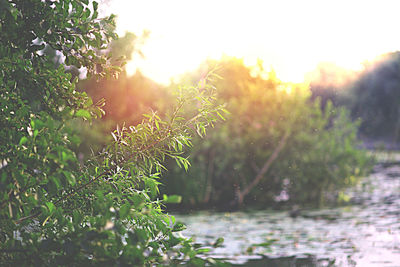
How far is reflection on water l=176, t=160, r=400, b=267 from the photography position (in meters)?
7.48

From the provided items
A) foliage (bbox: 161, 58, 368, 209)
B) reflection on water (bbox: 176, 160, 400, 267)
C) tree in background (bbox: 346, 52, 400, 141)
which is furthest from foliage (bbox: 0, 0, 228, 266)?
tree in background (bbox: 346, 52, 400, 141)

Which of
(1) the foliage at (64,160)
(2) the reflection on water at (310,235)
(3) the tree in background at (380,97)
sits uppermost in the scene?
(3) the tree in background at (380,97)

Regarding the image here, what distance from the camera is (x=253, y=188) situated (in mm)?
13438

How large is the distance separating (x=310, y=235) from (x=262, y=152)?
4401mm

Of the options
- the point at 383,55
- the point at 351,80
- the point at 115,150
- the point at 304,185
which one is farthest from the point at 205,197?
the point at 383,55

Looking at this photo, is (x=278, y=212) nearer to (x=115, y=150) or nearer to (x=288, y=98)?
(x=288, y=98)

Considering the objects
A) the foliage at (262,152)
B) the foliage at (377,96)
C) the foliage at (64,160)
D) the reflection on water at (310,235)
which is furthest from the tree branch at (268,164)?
the foliage at (377,96)

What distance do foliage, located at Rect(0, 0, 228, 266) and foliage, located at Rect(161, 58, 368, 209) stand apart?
9783mm

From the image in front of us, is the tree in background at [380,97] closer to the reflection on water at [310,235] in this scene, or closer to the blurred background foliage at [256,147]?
the blurred background foliage at [256,147]

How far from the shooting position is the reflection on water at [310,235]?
24.6 feet

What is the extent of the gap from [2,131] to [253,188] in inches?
446

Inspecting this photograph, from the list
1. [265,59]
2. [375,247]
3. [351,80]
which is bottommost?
[375,247]

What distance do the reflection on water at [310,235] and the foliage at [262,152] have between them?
1256 millimetres

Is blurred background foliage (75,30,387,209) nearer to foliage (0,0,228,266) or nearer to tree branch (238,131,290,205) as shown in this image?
tree branch (238,131,290,205)
